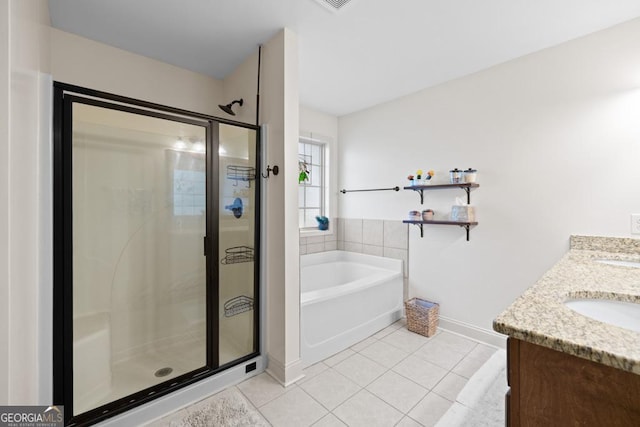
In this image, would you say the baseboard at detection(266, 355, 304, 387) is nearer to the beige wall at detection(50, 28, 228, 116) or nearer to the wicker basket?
the wicker basket

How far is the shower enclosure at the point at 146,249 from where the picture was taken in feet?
4.62

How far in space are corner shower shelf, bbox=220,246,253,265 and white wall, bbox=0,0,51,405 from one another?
3.31ft

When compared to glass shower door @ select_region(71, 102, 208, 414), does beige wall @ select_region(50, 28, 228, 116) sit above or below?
above

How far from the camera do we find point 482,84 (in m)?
2.42

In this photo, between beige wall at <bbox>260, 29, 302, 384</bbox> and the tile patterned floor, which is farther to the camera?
beige wall at <bbox>260, 29, 302, 384</bbox>

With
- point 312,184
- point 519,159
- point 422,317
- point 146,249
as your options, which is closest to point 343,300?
point 422,317

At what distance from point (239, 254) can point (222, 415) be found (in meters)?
1.03

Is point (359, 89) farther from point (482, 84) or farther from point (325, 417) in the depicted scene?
point (325, 417)

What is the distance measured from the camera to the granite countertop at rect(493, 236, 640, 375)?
57 centimetres

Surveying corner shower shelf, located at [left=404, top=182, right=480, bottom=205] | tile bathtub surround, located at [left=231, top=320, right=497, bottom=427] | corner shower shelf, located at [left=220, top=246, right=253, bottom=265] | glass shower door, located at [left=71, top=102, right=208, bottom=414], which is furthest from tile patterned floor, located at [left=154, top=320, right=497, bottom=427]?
Result: corner shower shelf, located at [left=404, top=182, right=480, bottom=205]

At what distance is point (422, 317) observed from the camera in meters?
2.60

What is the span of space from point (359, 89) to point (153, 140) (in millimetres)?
2030

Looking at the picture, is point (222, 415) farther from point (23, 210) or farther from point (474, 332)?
point (474, 332)

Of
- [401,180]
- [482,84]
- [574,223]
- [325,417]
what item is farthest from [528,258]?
[325,417]
